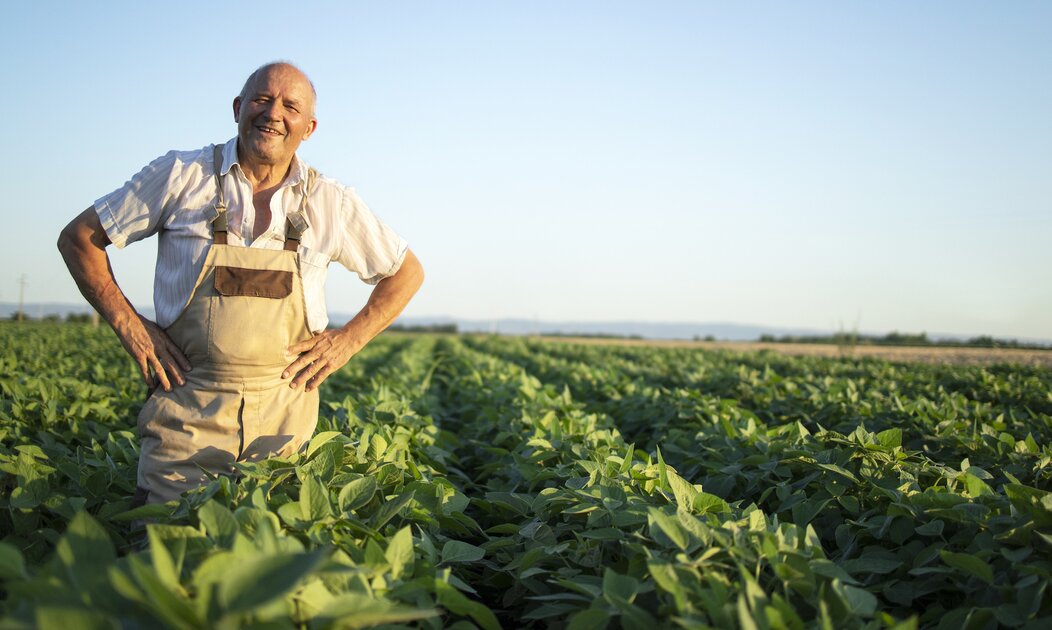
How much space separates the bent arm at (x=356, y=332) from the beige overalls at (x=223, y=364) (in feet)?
0.34

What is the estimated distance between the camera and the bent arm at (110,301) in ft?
8.66

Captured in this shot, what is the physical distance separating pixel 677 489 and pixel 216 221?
1961 mm

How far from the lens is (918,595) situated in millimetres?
2223

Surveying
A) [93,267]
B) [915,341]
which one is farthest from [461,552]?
[915,341]

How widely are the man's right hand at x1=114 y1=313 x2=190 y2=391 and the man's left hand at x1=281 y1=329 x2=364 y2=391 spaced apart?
1.31ft

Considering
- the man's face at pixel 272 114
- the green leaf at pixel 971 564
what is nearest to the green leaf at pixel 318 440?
the man's face at pixel 272 114

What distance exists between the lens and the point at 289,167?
114 inches

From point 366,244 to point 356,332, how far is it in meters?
0.39

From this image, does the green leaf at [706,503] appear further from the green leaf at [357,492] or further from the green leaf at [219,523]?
the green leaf at [219,523]

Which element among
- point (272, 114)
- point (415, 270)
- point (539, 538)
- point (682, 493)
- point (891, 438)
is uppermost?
point (272, 114)

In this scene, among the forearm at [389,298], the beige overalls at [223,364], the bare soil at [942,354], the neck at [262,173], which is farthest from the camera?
the bare soil at [942,354]

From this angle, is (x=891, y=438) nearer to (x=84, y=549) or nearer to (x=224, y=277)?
(x=224, y=277)

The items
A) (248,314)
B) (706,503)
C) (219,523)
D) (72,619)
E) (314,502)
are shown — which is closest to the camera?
(72,619)

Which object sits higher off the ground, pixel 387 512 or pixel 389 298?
pixel 389 298
